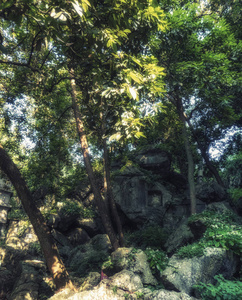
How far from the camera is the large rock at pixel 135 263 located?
636 cm

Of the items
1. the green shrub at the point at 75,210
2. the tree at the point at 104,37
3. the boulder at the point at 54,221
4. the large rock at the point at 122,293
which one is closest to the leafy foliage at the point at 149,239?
the green shrub at the point at 75,210

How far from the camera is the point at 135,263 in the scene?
21.7 feet

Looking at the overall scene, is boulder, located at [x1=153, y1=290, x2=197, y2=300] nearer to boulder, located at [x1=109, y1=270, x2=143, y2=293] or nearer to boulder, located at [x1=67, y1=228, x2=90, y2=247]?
boulder, located at [x1=109, y1=270, x2=143, y2=293]

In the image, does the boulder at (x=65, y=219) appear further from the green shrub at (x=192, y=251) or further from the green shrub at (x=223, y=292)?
the green shrub at (x=223, y=292)

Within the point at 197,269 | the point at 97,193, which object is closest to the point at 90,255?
the point at 97,193

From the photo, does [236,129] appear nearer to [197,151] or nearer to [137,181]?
[197,151]

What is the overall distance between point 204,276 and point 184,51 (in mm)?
10551

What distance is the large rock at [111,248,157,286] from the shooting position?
636 centimetres

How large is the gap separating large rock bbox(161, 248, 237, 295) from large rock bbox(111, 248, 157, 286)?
28.6 inches

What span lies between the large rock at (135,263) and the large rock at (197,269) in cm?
73

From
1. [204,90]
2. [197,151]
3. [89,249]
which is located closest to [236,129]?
[197,151]

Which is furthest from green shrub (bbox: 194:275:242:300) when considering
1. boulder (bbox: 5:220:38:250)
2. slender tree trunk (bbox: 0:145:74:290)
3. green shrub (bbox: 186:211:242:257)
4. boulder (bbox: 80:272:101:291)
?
boulder (bbox: 5:220:38:250)

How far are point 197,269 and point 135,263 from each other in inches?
72.6

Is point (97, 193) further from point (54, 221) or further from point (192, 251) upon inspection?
point (54, 221)
